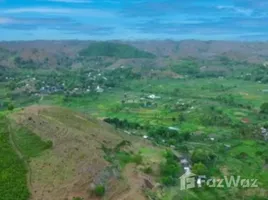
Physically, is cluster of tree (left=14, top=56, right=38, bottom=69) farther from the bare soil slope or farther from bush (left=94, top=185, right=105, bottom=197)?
bush (left=94, top=185, right=105, bottom=197)

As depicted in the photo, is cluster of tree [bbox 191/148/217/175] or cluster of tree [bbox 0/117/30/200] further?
cluster of tree [bbox 191/148/217/175]

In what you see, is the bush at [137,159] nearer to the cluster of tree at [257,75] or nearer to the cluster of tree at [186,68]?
the cluster of tree at [257,75]

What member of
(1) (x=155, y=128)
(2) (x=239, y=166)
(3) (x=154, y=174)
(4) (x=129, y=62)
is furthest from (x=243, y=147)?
(4) (x=129, y=62)

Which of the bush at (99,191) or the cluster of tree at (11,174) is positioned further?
the bush at (99,191)

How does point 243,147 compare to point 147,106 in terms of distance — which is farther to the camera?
point 147,106

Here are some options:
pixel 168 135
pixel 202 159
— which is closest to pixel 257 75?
pixel 168 135

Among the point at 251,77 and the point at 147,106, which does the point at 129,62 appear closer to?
the point at 251,77

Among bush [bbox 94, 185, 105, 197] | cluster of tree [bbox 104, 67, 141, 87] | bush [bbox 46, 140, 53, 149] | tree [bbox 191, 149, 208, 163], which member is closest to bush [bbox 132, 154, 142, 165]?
tree [bbox 191, 149, 208, 163]

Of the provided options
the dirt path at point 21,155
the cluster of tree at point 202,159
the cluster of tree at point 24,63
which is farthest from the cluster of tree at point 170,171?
the cluster of tree at point 24,63
